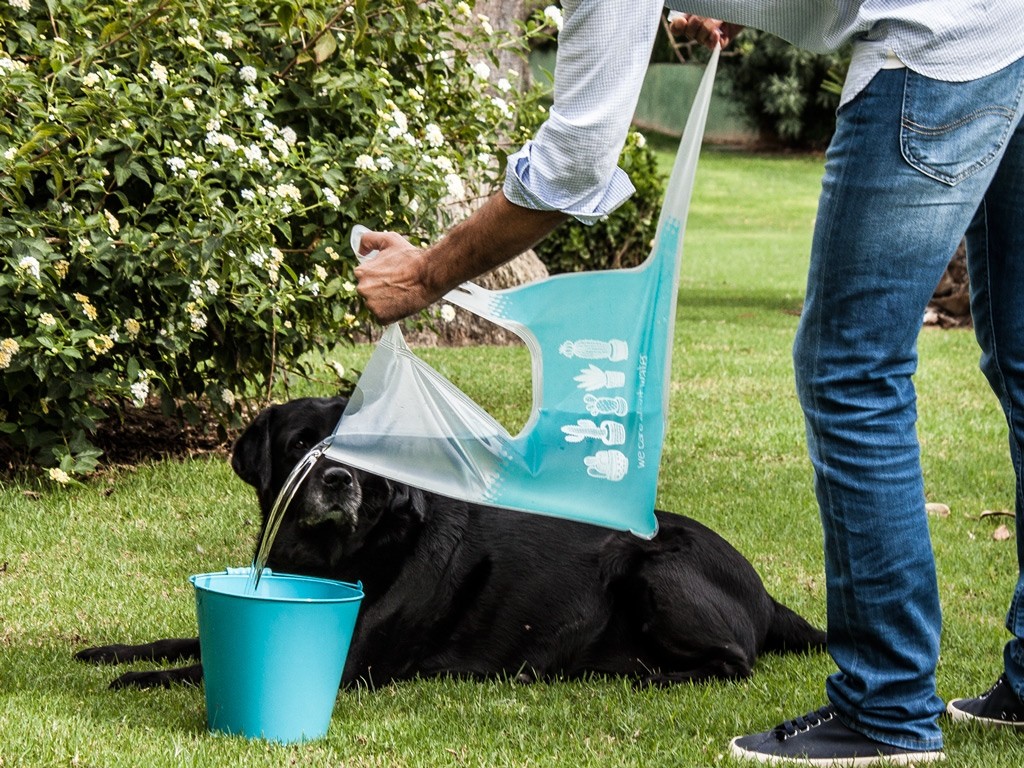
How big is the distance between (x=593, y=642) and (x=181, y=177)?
2674 millimetres

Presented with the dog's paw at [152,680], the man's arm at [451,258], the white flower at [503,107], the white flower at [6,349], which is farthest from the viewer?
the white flower at [503,107]

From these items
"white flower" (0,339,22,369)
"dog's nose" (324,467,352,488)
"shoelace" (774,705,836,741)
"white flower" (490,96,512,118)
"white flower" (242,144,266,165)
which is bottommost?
"shoelace" (774,705,836,741)

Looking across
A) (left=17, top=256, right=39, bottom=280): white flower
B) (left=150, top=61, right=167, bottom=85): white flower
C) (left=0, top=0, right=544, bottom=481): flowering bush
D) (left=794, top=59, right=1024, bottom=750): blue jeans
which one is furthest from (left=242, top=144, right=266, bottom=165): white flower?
(left=794, top=59, right=1024, bottom=750): blue jeans

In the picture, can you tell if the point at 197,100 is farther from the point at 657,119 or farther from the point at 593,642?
the point at 657,119

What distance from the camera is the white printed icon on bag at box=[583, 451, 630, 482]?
296 centimetres

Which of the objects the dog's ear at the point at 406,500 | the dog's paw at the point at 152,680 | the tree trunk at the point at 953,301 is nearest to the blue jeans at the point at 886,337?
the dog's ear at the point at 406,500

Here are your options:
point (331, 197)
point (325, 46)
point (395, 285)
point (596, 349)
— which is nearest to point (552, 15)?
point (325, 46)

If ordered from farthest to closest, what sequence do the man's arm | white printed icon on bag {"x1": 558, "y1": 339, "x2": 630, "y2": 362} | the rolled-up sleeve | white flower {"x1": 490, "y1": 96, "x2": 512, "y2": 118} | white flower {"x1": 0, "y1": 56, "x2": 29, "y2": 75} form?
white flower {"x1": 490, "y1": 96, "x2": 512, "y2": 118}, white flower {"x1": 0, "y1": 56, "x2": 29, "y2": 75}, white printed icon on bag {"x1": 558, "y1": 339, "x2": 630, "y2": 362}, the man's arm, the rolled-up sleeve

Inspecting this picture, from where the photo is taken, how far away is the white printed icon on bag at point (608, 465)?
116 inches

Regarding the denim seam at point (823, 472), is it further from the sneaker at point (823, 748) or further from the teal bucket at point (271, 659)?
the teal bucket at point (271, 659)

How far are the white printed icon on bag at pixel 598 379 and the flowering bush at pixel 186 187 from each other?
2.54 metres

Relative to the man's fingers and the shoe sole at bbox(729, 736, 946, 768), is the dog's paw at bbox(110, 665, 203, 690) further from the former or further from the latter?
the shoe sole at bbox(729, 736, 946, 768)

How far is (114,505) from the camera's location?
17.9 feet

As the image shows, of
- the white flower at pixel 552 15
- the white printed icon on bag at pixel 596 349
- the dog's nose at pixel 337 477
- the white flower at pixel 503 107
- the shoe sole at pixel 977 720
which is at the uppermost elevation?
the white flower at pixel 552 15
